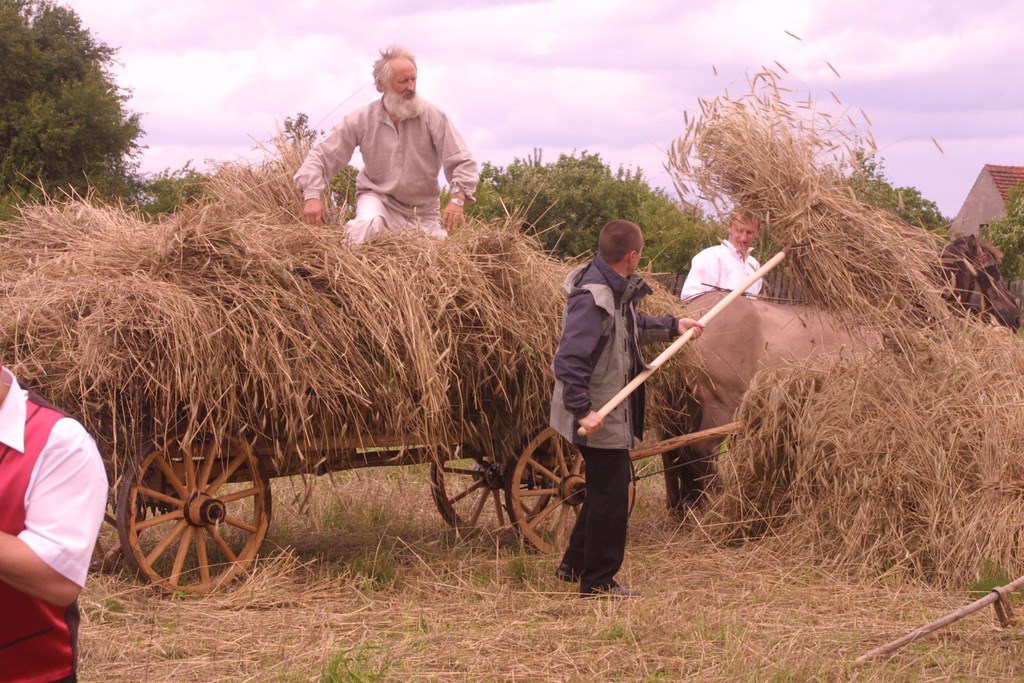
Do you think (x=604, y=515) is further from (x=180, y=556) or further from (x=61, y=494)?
(x=61, y=494)

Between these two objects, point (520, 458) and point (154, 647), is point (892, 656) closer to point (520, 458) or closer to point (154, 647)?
point (520, 458)

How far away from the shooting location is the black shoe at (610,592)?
17.4ft

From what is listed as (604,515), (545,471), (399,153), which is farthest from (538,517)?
(399,153)

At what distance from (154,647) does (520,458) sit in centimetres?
223

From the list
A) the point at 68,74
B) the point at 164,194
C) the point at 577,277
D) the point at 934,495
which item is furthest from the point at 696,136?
the point at 68,74

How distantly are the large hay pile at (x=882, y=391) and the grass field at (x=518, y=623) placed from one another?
0.26 metres

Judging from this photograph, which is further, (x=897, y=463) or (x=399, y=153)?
(x=399, y=153)

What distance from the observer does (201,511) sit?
17.0ft

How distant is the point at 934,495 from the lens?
18.3 feet

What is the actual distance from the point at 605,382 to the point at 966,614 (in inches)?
75.2

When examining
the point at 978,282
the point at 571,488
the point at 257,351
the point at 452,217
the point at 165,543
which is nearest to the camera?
the point at 257,351

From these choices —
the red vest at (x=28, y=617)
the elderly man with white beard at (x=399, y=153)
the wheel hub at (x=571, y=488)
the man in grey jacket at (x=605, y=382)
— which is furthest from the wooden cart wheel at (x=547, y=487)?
the red vest at (x=28, y=617)

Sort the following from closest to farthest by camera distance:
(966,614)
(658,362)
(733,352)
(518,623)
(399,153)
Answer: (966,614) → (518,623) → (658,362) → (399,153) → (733,352)

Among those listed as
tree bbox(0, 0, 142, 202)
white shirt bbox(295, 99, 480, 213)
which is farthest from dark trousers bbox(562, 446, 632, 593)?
tree bbox(0, 0, 142, 202)
